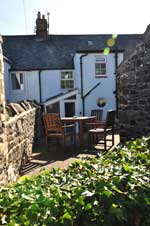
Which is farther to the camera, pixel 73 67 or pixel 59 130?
pixel 73 67

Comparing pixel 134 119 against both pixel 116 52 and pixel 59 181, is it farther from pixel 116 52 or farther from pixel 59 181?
pixel 116 52

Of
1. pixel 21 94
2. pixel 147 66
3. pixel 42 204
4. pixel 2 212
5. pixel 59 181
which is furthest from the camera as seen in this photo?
pixel 21 94

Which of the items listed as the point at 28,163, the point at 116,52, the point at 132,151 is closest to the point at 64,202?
the point at 132,151

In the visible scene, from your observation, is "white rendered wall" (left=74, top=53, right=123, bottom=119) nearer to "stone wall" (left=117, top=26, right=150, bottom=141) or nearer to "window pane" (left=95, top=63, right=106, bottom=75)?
"window pane" (left=95, top=63, right=106, bottom=75)

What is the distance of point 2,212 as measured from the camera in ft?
7.34

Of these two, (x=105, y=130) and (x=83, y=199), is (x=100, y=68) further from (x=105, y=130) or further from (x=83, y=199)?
(x=83, y=199)

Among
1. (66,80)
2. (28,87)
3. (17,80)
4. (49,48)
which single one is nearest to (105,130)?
(66,80)

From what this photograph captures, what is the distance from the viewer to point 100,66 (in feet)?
63.0

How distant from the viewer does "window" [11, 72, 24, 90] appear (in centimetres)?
1972

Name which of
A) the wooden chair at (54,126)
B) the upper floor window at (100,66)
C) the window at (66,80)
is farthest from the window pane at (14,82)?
the wooden chair at (54,126)

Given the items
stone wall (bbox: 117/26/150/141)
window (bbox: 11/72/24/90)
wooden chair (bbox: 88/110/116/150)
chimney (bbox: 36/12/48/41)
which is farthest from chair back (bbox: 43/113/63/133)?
chimney (bbox: 36/12/48/41)

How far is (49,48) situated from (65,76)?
9.42ft

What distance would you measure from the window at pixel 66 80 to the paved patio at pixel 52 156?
9.43 m

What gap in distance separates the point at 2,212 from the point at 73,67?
59.2 feet
